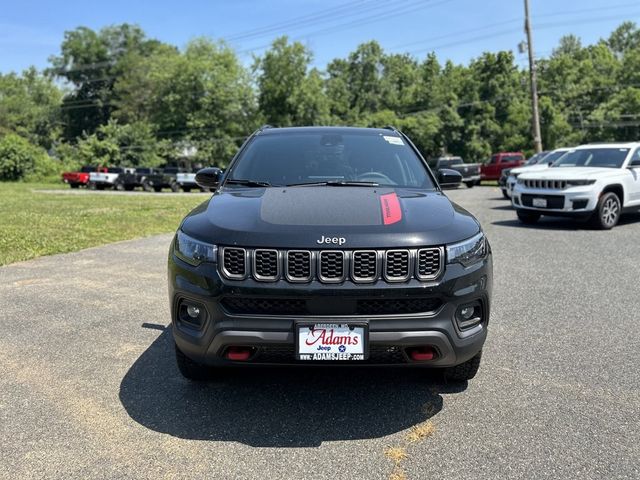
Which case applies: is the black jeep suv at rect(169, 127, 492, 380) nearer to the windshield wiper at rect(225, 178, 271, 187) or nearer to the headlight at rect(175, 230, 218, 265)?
the headlight at rect(175, 230, 218, 265)

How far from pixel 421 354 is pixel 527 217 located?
10294 millimetres

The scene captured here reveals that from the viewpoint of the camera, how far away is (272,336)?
2900 mm

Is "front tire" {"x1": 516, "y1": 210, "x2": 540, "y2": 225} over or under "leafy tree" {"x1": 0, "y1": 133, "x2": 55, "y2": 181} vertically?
under

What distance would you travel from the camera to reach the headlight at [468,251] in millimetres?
3053

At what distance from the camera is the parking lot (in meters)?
2.78

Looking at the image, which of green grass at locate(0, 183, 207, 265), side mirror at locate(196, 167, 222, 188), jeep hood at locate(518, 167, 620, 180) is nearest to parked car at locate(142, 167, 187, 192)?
green grass at locate(0, 183, 207, 265)

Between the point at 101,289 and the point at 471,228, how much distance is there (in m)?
4.61

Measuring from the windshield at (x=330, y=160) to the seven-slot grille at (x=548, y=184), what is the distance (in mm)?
7678

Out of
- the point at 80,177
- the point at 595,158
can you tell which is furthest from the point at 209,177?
the point at 80,177

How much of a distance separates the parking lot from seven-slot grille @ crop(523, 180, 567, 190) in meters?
6.26

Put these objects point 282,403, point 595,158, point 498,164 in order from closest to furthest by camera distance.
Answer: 1. point 282,403
2. point 595,158
3. point 498,164

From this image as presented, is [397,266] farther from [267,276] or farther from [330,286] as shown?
[267,276]

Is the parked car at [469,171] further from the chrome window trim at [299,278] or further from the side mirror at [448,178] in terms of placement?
the chrome window trim at [299,278]

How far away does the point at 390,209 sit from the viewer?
10.9 ft
